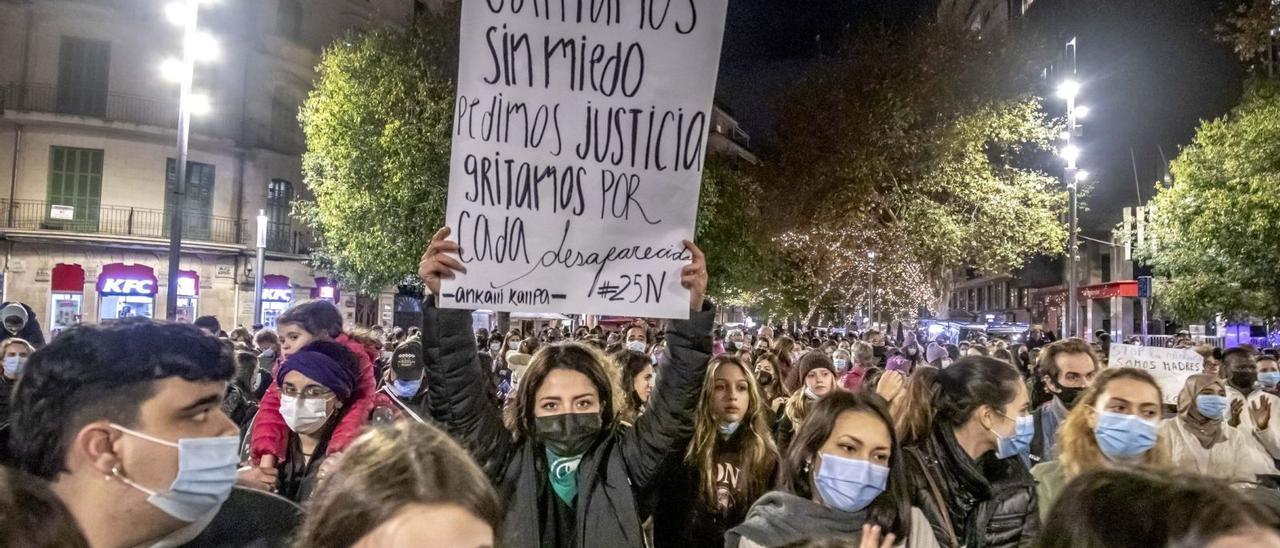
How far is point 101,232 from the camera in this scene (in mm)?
24609

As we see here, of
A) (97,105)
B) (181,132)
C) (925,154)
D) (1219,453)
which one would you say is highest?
(97,105)

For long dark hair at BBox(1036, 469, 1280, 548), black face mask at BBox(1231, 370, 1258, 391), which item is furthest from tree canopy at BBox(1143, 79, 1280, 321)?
long dark hair at BBox(1036, 469, 1280, 548)

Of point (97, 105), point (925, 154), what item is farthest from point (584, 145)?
point (97, 105)

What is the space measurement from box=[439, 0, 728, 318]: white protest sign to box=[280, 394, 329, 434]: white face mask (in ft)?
3.52

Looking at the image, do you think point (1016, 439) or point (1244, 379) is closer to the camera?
point (1016, 439)

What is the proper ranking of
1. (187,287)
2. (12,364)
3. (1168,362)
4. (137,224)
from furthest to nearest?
(187,287) → (137,224) → (1168,362) → (12,364)

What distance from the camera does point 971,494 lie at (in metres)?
3.53

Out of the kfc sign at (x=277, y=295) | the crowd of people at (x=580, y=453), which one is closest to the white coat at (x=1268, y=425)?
the crowd of people at (x=580, y=453)

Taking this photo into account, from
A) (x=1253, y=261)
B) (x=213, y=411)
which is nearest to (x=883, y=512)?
(x=213, y=411)

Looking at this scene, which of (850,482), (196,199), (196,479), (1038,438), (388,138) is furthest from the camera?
(196,199)

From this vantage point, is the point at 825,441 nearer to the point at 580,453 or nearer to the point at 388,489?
the point at 580,453

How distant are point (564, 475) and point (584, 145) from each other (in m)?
1.29

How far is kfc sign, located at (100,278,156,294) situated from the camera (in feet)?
79.5

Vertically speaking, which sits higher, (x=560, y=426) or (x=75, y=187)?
(x=75, y=187)
